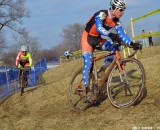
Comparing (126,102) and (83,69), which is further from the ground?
(83,69)

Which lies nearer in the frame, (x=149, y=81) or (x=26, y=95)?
(x=149, y=81)

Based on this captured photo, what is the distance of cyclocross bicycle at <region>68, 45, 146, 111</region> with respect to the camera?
6984 millimetres

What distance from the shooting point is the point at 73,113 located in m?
8.07

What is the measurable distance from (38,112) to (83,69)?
75.1 inches

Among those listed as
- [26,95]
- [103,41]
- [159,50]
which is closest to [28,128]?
[103,41]

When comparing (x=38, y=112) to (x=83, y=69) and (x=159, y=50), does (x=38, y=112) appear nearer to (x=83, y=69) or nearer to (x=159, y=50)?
(x=83, y=69)

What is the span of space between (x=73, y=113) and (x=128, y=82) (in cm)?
156

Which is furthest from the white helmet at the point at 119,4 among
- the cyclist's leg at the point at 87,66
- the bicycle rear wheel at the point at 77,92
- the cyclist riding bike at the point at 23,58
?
the cyclist riding bike at the point at 23,58

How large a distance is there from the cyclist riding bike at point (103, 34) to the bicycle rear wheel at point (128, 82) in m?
0.46

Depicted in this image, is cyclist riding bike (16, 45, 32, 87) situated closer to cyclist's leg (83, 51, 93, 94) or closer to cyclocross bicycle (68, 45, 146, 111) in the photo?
cyclocross bicycle (68, 45, 146, 111)

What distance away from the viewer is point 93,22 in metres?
7.76

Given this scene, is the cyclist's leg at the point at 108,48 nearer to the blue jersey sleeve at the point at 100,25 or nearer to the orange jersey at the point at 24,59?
the blue jersey sleeve at the point at 100,25

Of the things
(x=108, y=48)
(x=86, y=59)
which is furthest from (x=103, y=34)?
(x=86, y=59)

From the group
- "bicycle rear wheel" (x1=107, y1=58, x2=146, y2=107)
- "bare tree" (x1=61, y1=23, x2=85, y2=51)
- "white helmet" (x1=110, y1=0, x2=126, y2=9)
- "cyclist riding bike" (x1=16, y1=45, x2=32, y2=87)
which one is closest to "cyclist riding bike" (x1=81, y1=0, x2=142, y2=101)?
"white helmet" (x1=110, y1=0, x2=126, y2=9)
